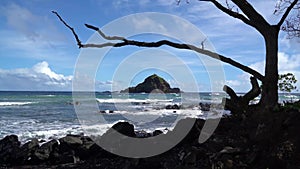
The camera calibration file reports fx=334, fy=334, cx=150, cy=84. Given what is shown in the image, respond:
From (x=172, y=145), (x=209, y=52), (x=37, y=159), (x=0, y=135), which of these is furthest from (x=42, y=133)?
(x=209, y=52)

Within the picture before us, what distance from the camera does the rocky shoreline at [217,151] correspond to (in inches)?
265

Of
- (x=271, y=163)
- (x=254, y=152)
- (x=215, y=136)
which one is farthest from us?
(x=215, y=136)

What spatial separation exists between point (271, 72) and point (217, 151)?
2.58 m

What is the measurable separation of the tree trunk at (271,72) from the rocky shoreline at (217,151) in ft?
1.11

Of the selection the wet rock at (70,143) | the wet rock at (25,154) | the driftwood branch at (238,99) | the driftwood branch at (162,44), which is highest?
the driftwood branch at (162,44)

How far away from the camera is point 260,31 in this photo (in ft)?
29.5

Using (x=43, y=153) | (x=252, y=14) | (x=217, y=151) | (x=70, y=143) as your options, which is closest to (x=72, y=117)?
(x=70, y=143)

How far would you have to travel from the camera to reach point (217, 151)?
7.81 m

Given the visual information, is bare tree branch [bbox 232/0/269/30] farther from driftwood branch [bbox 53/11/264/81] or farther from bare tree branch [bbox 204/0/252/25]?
driftwood branch [bbox 53/11/264/81]

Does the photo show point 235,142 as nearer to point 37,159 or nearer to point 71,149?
point 71,149

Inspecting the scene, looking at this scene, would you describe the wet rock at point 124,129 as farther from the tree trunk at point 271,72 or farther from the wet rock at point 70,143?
Result: the tree trunk at point 271,72

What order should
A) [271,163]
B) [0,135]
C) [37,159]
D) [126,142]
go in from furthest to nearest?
[0,135] < [37,159] < [126,142] < [271,163]

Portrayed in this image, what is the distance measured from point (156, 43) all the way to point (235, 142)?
11.5ft

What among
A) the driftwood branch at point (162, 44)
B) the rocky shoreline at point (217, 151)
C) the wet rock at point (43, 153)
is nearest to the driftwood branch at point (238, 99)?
the rocky shoreline at point (217, 151)
